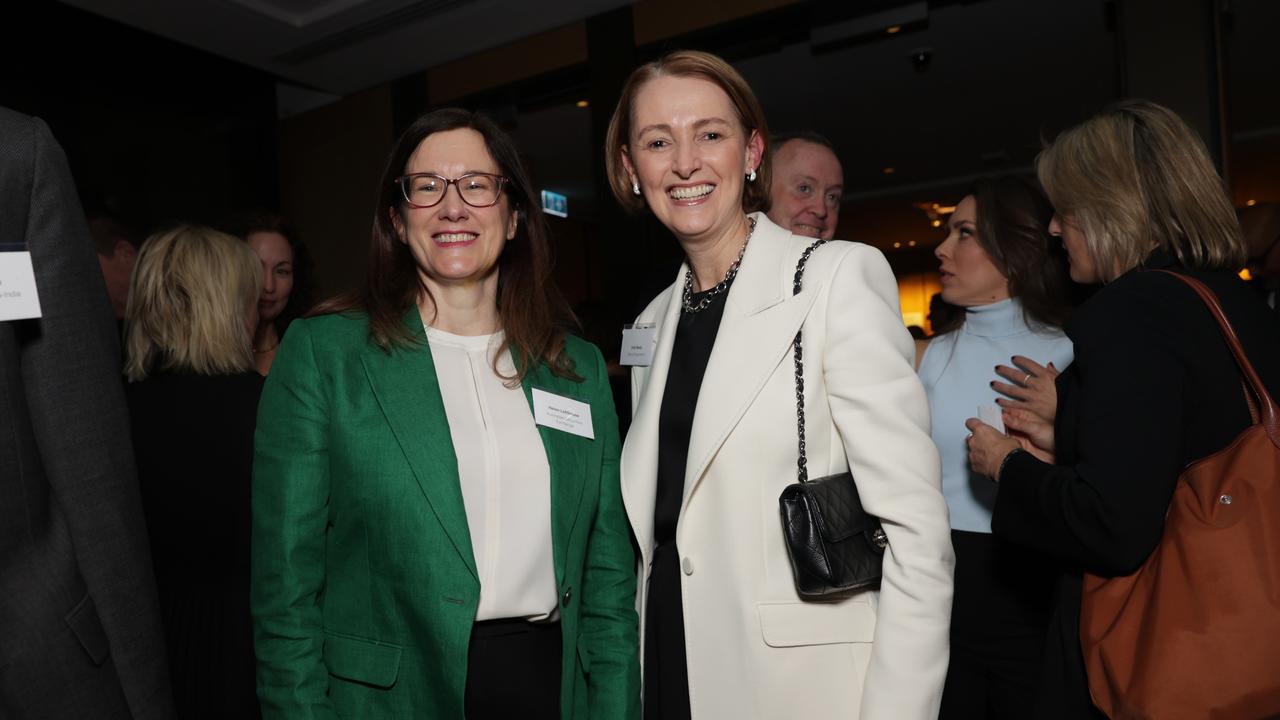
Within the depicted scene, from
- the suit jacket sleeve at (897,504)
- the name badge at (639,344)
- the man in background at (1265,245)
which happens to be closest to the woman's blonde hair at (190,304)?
the name badge at (639,344)

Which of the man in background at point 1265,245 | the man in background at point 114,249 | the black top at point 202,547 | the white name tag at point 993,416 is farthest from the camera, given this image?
the man in background at point 1265,245

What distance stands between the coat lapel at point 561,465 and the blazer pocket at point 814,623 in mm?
369

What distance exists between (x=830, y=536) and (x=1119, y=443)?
0.50m

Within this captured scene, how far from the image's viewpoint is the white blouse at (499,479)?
1494mm

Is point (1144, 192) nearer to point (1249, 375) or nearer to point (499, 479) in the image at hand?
point (1249, 375)

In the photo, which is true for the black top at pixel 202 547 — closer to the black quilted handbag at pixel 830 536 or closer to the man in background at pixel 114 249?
the black quilted handbag at pixel 830 536

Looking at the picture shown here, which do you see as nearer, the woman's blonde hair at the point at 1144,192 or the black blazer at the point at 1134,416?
the black blazer at the point at 1134,416

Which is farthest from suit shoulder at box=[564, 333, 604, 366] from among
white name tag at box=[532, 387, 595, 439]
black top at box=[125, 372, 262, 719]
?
black top at box=[125, 372, 262, 719]

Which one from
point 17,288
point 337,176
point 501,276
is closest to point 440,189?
point 501,276

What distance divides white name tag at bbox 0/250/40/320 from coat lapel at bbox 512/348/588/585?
824mm

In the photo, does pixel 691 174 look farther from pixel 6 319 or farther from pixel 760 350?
pixel 6 319

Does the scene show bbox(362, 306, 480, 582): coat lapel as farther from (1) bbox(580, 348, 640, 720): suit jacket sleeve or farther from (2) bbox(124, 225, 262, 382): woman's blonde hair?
(2) bbox(124, 225, 262, 382): woman's blonde hair

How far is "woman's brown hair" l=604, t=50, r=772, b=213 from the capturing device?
167cm

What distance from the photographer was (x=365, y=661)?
143 cm
